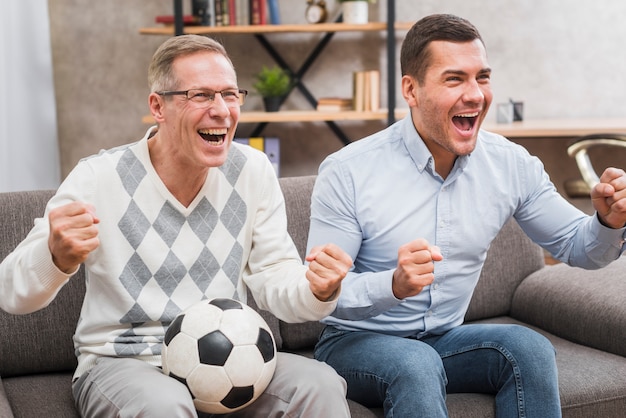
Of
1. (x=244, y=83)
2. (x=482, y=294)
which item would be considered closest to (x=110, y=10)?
(x=244, y=83)

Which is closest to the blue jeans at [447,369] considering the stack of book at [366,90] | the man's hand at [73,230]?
the man's hand at [73,230]

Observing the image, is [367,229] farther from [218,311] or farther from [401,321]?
[218,311]

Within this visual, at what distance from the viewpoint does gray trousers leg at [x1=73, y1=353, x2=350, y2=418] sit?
1.53m

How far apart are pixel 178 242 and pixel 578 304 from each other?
1108 millimetres

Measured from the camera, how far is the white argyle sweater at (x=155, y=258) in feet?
5.81

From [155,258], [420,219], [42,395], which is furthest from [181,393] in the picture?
[420,219]

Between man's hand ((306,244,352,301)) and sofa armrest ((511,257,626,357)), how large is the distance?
0.89m

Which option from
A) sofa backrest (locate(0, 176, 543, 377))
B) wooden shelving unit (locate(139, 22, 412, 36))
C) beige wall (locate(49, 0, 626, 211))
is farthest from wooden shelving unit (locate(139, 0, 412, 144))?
sofa backrest (locate(0, 176, 543, 377))

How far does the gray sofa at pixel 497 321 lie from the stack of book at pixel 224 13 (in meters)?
2.50

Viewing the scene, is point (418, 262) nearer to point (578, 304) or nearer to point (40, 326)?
point (578, 304)

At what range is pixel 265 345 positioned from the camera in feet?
5.36

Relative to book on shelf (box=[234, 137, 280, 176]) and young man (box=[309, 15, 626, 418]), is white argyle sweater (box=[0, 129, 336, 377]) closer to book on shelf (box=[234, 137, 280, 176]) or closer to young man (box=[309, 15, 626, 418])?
young man (box=[309, 15, 626, 418])

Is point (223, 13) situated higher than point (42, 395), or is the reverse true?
point (223, 13)

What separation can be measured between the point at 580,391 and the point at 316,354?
0.63 meters
